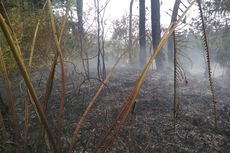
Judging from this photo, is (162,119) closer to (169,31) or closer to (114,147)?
(114,147)

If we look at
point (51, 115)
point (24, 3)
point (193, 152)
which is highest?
point (24, 3)

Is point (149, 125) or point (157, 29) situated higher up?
point (157, 29)

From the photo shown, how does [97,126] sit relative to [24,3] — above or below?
below

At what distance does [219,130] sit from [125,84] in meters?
3.06

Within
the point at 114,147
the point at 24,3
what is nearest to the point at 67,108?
the point at 114,147

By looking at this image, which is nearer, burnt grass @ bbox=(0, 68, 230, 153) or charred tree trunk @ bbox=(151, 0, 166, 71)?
burnt grass @ bbox=(0, 68, 230, 153)

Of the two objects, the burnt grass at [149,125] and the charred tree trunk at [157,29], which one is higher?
the charred tree trunk at [157,29]

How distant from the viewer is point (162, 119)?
12.7 ft

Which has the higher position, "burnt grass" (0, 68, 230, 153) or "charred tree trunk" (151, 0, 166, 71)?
"charred tree trunk" (151, 0, 166, 71)

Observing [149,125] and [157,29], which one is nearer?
[149,125]

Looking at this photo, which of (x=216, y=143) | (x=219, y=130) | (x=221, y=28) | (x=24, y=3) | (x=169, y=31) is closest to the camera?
(x=169, y=31)

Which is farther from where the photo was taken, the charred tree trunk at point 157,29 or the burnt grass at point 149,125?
the charred tree trunk at point 157,29

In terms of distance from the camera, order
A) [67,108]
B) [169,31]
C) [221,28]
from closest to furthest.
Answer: [169,31] < [67,108] < [221,28]

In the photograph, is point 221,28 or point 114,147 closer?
point 114,147
